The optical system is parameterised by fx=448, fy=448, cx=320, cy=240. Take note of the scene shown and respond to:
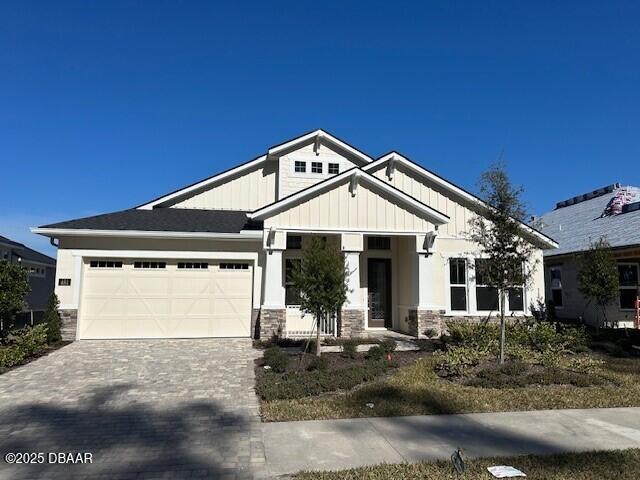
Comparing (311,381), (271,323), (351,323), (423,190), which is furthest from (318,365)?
(423,190)

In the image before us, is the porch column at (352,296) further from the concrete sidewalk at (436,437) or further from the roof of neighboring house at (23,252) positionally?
the roof of neighboring house at (23,252)

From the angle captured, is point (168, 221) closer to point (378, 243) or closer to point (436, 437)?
point (378, 243)

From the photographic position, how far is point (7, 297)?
424 inches

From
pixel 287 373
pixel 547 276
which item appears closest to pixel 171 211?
pixel 287 373

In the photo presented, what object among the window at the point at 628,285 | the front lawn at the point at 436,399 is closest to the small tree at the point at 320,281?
the front lawn at the point at 436,399

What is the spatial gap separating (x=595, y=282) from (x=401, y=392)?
9321 mm

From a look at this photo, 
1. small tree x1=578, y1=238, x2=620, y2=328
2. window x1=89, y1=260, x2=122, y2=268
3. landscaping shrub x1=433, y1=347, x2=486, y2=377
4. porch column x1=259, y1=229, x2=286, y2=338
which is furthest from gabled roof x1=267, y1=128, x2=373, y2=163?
landscaping shrub x1=433, y1=347, x2=486, y2=377

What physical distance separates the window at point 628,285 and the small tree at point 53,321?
1935cm

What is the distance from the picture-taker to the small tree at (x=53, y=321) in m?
12.5

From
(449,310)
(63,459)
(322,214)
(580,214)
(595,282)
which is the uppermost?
(580,214)

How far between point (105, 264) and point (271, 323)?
546cm

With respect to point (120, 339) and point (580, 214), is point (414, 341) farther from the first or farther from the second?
point (580, 214)

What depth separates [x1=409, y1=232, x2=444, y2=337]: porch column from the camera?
554 inches

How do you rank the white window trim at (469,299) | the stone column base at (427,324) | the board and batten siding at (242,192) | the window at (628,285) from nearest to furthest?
the stone column base at (427,324)
the white window trim at (469,299)
the window at (628,285)
the board and batten siding at (242,192)
